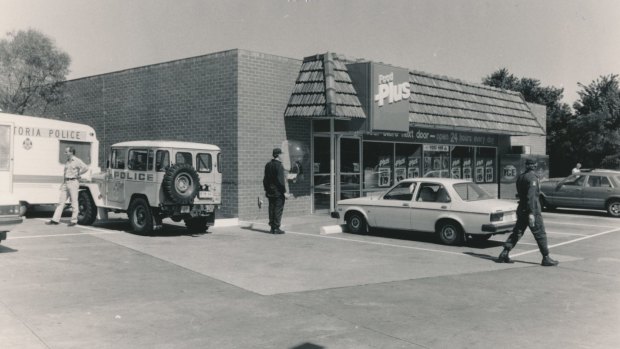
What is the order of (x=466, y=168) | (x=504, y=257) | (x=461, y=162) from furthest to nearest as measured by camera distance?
(x=466, y=168) < (x=461, y=162) < (x=504, y=257)

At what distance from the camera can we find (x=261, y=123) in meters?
16.3

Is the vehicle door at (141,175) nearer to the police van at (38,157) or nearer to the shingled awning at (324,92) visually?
the police van at (38,157)

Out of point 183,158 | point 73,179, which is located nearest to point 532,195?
point 183,158

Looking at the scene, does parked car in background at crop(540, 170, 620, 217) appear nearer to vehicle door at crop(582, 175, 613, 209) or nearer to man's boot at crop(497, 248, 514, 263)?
vehicle door at crop(582, 175, 613, 209)

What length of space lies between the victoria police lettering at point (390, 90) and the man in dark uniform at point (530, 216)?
7.17 m

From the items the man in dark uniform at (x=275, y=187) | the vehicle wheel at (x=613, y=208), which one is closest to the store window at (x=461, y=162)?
the vehicle wheel at (x=613, y=208)

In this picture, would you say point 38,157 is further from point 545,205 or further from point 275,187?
point 545,205

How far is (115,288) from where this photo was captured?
754 cm

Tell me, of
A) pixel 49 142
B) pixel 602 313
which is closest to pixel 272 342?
pixel 602 313

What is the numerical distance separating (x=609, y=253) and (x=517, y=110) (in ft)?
49.3

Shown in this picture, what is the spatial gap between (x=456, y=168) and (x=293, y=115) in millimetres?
9757

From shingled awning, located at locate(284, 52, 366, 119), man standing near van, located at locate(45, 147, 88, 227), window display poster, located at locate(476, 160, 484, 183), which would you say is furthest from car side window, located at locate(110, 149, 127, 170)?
window display poster, located at locate(476, 160, 484, 183)

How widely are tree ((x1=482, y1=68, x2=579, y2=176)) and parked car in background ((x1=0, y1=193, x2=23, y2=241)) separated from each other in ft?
111

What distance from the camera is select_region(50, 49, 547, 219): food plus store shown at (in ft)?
52.7
